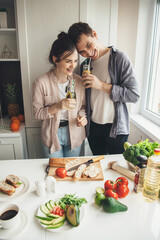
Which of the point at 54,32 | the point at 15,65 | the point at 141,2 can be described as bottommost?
the point at 15,65

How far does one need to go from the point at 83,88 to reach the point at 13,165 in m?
0.88

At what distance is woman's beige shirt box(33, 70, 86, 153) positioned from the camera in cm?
150

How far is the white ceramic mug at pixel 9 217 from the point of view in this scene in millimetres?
A: 755

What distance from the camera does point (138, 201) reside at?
961mm

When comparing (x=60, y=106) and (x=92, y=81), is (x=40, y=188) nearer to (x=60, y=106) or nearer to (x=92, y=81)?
(x=60, y=106)

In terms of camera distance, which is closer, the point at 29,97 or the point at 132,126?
the point at 29,97

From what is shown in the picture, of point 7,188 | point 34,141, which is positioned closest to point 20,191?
point 7,188

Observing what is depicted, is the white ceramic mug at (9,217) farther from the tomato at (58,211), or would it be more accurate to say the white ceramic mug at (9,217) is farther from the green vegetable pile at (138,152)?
the green vegetable pile at (138,152)

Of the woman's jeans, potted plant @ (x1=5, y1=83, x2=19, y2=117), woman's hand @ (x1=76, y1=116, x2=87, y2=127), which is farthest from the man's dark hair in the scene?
potted plant @ (x1=5, y1=83, x2=19, y2=117)

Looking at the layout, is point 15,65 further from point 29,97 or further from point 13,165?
point 13,165

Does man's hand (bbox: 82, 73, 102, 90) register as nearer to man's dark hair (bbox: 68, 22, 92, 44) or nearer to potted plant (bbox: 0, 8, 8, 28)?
man's dark hair (bbox: 68, 22, 92, 44)

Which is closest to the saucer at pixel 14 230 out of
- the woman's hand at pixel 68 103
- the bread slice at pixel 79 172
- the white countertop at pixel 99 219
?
the white countertop at pixel 99 219

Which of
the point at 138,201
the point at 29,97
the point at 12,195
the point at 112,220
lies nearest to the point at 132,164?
the point at 138,201

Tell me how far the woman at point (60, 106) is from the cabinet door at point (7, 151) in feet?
1.56
